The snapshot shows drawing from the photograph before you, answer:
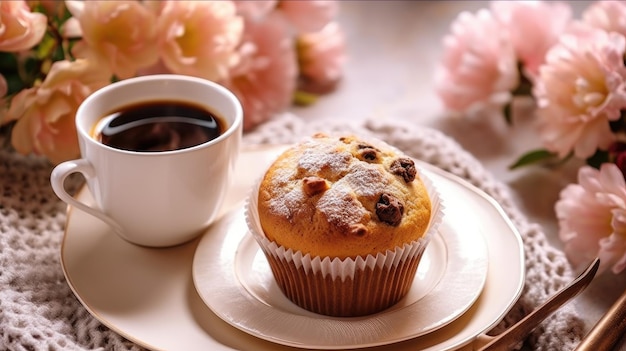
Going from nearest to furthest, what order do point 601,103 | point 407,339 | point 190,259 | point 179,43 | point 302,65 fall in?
1. point 407,339
2. point 190,259
3. point 601,103
4. point 179,43
5. point 302,65

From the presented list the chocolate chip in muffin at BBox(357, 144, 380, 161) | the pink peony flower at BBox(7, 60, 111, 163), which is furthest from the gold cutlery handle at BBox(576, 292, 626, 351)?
the pink peony flower at BBox(7, 60, 111, 163)

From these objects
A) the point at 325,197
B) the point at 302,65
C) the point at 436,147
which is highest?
the point at 325,197

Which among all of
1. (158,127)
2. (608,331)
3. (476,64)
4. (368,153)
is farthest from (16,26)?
(608,331)

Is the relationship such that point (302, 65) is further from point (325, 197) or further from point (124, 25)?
point (325, 197)

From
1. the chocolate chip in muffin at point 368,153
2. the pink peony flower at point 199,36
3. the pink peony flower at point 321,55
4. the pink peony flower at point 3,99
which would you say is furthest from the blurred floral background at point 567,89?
the pink peony flower at point 3,99

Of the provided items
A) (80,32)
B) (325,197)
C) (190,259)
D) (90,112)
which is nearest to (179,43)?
(80,32)

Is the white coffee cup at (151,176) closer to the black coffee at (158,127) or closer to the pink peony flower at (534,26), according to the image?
the black coffee at (158,127)
